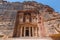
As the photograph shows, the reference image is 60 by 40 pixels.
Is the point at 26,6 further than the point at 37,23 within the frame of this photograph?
Yes

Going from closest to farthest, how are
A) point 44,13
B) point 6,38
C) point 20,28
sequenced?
1. point 6,38
2. point 20,28
3. point 44,13

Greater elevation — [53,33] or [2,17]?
[2,17]

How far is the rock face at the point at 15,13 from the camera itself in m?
11.7

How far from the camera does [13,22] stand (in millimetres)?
12141

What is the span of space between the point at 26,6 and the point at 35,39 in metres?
5.19

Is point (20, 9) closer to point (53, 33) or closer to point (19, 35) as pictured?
point (19, 35)

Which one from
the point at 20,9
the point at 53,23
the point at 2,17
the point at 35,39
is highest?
the point at 20,9

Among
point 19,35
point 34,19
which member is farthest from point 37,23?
point 19,35

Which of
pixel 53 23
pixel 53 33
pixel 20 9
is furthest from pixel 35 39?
pixel 20 9

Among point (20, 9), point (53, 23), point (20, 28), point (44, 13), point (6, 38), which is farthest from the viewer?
point (20, 9)

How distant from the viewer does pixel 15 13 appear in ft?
45.1

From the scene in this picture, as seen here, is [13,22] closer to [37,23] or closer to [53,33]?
[37,23]

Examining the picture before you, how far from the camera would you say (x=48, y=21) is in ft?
39.8

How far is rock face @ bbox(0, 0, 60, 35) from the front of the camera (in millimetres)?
11656
